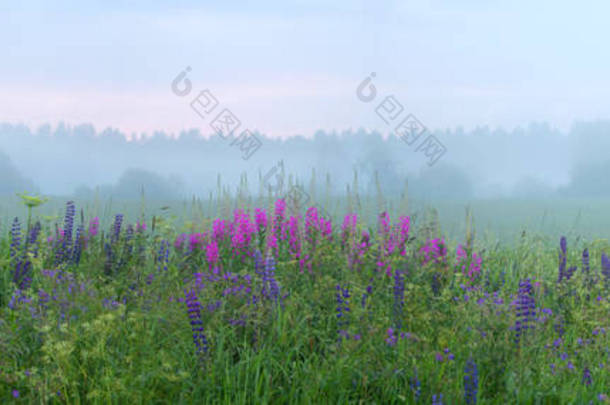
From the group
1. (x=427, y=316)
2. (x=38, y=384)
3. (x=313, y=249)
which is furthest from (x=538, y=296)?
(x=38, y=384)

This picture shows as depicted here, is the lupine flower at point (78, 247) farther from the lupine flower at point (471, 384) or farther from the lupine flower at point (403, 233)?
the lupine flower at point (471, 384)

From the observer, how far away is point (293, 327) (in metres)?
4.71

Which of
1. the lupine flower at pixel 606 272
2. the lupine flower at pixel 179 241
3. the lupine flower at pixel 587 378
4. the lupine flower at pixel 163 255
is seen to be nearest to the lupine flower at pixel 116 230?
the lupine flower at pixel 163 255

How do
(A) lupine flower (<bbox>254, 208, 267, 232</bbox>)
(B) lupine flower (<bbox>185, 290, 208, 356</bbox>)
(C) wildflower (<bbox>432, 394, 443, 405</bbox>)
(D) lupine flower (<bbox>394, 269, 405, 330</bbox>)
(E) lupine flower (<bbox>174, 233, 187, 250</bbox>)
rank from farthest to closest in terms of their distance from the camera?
(E) lupine flower (<bbox>174, 233, 187, 250</bbox>) < (A) lupine flower (<bbox>254, 208, 267, 232</bbox>) < (D) lupine flower (<bbox>394, 269, 405, 330</bbox>) < (B) lupine flower (<bbox>185, 290, 208, 356</bbox>) < (C) wildflower (<bbox>432, 394, 443, 405</bbox>)

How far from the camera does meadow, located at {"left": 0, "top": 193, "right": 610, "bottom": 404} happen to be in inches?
159

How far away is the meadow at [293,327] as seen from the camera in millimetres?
4039

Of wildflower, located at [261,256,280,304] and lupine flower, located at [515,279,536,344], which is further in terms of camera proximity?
wildflower, located at [261,256,280,304]

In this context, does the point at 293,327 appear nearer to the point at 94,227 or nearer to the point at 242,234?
the point at 242,234

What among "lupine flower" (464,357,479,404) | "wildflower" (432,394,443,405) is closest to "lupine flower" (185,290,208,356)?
"wildflower" (432,394,443,405)

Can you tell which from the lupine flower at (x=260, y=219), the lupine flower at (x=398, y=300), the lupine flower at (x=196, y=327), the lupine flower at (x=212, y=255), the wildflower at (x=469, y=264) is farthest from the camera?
the lupine flower at (x=260, y=219)

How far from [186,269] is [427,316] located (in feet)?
11.2

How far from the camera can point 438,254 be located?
24.4ft

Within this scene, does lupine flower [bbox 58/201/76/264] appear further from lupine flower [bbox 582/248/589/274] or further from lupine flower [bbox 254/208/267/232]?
lupine flower [bbox 582/248/589/274]

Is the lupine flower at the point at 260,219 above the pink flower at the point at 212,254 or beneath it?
above
